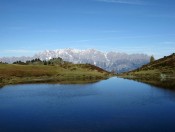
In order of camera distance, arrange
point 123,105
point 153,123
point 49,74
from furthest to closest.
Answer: point 49,74, point 123,105, point 153,123

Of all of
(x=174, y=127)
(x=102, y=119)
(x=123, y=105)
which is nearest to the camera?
(x=174, y=127)

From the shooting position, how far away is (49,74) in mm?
163750

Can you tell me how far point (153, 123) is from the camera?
124ft

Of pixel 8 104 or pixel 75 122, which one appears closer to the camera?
pixel 75 122

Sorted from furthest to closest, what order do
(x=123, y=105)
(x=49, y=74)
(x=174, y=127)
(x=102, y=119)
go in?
1. (x=49, y=74)
2. (x=123, y=105)
3. (x=102, y=119)
4. (x=174, y=127)

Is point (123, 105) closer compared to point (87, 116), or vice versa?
point (87, 116)

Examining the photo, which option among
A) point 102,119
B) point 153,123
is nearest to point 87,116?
point 102,119

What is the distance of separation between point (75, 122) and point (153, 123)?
10.7 metres

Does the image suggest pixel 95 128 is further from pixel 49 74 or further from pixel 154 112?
pixel 49 74

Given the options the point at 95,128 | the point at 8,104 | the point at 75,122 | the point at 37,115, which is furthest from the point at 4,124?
the point at 8,104

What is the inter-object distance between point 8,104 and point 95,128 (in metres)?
28.0

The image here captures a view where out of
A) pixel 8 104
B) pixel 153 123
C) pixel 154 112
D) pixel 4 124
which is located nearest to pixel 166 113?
pixel 154 112

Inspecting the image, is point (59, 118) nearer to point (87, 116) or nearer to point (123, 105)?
point (87, 116)

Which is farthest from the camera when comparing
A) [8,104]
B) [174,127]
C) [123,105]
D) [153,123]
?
[8,104]
